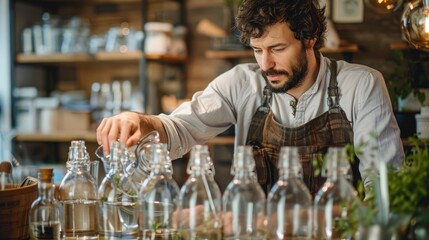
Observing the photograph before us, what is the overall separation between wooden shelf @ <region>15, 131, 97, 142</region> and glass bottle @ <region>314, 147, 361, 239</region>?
10.7 feet

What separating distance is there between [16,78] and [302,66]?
9.79 ft

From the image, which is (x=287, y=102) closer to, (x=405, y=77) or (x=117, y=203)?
(x=117, y=203)

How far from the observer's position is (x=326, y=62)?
2391 mm

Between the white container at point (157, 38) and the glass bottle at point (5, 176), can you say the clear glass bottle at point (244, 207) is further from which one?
the white container at point (157, 38)

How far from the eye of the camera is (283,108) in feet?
7.74

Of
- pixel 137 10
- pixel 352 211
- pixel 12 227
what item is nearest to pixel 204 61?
pixel 137 10

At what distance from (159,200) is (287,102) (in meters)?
1.05

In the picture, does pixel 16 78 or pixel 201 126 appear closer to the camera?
pixel 201 126

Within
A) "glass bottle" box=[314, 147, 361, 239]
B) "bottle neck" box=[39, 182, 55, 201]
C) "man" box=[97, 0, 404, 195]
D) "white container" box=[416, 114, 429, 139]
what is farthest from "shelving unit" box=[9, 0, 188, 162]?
"glass bottle" box=[314, 147, 361, 239]

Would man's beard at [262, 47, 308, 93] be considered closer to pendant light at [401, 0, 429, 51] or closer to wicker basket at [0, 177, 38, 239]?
pendant light at [401, 0, 429, 51]

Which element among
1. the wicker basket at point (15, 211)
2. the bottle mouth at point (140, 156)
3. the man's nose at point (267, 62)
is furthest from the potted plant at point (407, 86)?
the wicker basket at point (15, 211)

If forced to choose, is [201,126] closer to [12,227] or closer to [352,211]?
[12,227]

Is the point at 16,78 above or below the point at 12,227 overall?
above

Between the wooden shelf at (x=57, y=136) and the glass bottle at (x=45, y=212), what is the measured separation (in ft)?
9.55
